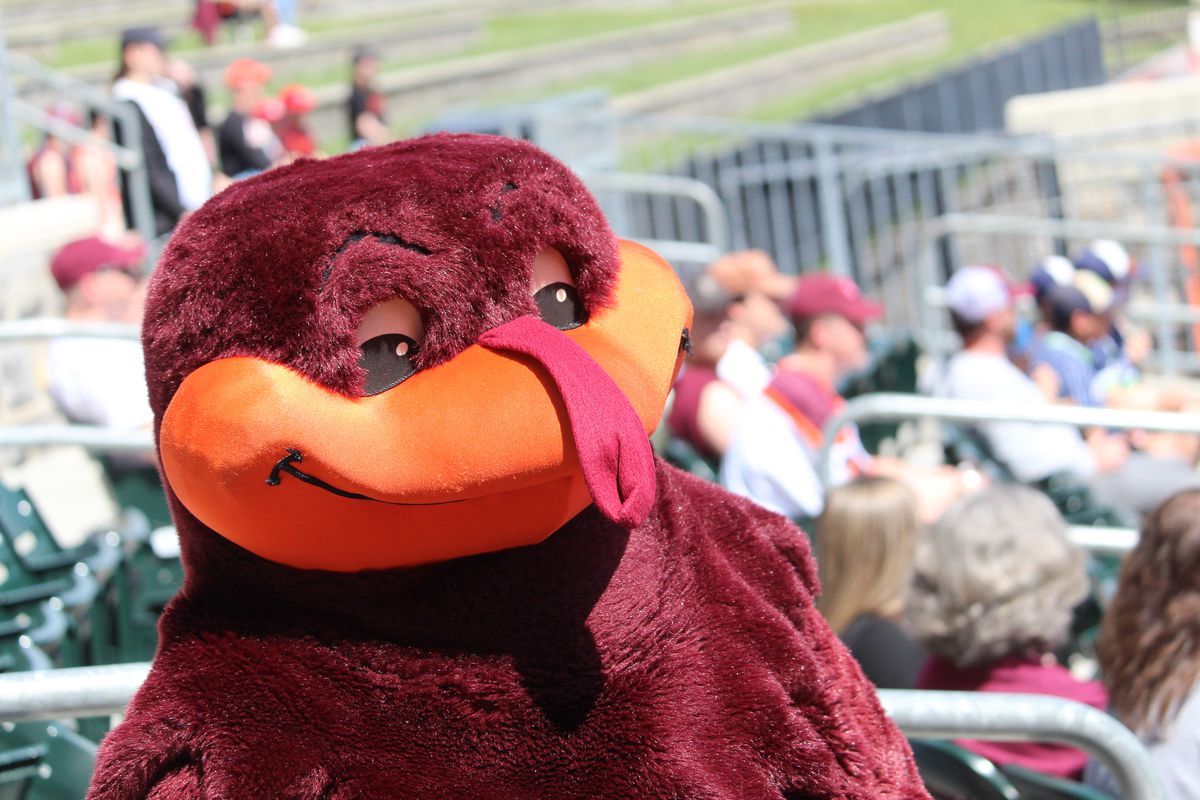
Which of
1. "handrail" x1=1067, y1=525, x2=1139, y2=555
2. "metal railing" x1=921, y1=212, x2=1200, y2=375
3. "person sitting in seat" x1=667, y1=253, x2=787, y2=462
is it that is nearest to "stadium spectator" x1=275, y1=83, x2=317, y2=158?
"metal railing" x1=921, y1=212, x2=1200, y2=375

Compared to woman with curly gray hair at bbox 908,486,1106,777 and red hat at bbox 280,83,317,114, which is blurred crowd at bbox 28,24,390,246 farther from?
woman with curly gray hair at bbox 908,486,1106,777

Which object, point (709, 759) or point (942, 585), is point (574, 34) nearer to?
point (942, 585)

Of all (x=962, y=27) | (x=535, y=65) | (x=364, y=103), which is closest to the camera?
(x=364, y=103)

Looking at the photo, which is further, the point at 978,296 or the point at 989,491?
the point at 978,296

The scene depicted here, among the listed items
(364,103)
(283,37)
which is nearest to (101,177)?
(364,103)

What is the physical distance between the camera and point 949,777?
7.34 ft

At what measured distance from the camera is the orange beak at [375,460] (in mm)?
1293

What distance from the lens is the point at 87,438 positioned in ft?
13.4

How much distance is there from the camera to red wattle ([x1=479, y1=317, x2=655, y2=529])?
1.30 m

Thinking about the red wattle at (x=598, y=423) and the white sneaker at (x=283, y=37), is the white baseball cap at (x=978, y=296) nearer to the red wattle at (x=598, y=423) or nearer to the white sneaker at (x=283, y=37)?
the red wattle at (x=598, y=423)

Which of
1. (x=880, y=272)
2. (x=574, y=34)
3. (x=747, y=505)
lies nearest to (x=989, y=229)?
(x=880, y=272)

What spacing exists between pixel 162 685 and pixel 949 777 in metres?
1.34

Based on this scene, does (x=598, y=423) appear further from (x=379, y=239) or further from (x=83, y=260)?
(x=83, y=260)

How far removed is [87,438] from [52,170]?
388 centimetres
